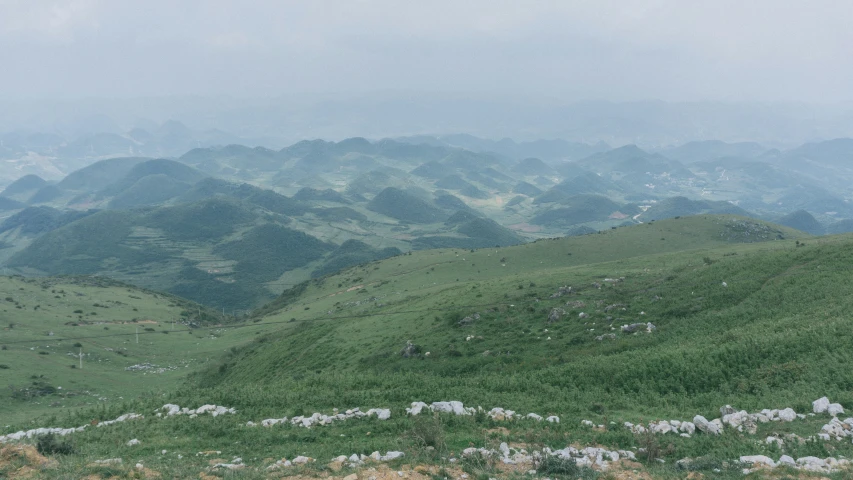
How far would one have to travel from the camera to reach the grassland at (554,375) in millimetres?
16422

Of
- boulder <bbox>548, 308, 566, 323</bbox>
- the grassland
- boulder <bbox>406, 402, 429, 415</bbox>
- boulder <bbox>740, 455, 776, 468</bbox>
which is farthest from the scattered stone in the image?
boulder <bbox>548, 308, 566, 323</bbox>

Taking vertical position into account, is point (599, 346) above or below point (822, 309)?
below

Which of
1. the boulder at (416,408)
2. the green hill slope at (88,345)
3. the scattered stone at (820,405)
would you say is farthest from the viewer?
the green hill slope at (88,345)

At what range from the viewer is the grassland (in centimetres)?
1642

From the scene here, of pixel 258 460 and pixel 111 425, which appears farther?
pixel 111 425

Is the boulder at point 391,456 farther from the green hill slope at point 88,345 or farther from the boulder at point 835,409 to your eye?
the green hill slope at point 88,345

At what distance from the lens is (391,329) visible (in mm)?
44906

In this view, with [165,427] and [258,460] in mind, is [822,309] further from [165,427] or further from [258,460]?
[165,427]

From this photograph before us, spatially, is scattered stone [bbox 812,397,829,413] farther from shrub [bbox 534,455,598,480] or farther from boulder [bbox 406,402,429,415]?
boulder [bbox 406,402,429,415]

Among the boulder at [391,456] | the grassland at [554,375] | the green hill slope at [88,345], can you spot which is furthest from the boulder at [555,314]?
the green hill slope at [88,345]

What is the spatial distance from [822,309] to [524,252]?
227ft

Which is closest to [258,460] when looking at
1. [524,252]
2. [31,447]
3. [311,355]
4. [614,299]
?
[31,447]

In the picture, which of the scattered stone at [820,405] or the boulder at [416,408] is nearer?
the scattered stone at [820,405]

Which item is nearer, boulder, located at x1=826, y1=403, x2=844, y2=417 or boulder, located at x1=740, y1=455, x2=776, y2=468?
boulder, located at x1=740, y1=455, x2=776, y2=468
